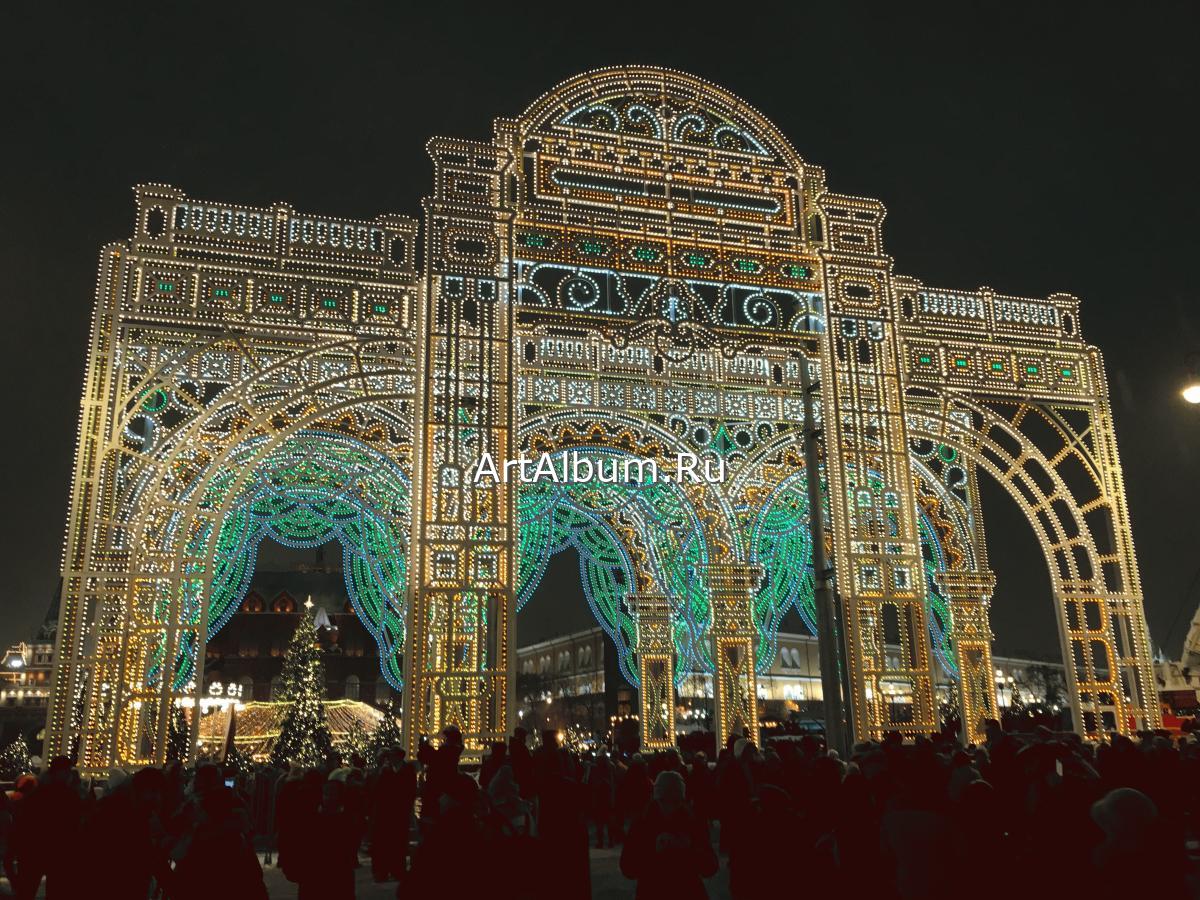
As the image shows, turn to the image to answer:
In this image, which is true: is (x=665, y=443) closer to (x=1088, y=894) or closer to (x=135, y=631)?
(x=135, y=631)

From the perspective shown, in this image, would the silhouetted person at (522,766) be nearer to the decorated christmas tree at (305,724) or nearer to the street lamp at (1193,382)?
the street lamp at (1193,382)

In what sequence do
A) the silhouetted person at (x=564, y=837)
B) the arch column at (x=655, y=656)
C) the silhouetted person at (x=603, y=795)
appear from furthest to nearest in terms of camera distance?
the arch column at (x=655, y=656) < the silhouetted person at (x=603, y=795) < the silhouetted person at (x=564, y=837)

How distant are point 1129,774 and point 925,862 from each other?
524 cm

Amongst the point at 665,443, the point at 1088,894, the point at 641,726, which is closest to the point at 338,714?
the point at 641,726

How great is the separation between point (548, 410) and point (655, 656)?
7900 mm

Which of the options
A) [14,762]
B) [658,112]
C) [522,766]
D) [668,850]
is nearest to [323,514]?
[14,762]

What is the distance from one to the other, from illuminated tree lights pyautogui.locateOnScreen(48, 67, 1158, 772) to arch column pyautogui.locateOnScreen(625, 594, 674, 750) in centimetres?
189

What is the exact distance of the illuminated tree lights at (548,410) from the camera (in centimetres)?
1527

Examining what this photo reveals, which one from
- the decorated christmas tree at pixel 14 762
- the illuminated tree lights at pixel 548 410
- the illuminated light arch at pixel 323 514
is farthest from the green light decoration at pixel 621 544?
the decorated christmas tree at pixel 14 762

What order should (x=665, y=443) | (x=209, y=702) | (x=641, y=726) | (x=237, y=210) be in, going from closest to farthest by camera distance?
(x=237, y=210), (x=665, y=443), (x=641, y=726), (x=209, y=702)

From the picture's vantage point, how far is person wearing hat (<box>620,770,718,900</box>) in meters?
5.08

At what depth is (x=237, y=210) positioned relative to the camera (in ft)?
54.3

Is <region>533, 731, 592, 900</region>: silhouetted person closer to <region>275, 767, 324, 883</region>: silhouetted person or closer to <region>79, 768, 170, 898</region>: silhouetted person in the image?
<region>275, 767, 324, 883</region>: silhouetted person

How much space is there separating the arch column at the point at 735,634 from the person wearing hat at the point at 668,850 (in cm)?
1644
